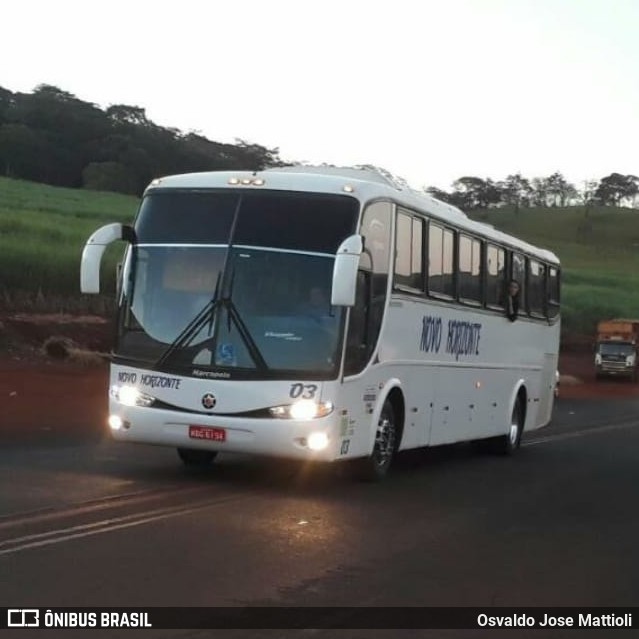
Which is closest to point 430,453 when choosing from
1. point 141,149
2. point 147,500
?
point 147,500

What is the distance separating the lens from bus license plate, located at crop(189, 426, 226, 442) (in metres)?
12.5

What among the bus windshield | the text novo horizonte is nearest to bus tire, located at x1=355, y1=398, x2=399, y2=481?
the text novo horizonte

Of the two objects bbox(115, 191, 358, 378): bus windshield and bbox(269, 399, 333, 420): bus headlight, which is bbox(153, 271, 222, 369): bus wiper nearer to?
bbox(115, 191, 358, 378): bus windshield

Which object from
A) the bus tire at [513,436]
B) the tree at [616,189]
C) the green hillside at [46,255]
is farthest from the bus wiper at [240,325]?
the tree at [616,189]

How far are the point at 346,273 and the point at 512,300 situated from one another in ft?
25.9

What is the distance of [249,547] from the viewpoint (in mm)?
9695

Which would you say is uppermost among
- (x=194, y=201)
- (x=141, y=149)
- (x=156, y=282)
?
(x=141, y=149)

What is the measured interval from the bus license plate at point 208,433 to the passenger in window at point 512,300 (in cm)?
784

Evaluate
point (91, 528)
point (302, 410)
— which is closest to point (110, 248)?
point (302, 410)

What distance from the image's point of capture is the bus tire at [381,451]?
14.0 m

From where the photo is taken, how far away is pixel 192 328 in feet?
41.7

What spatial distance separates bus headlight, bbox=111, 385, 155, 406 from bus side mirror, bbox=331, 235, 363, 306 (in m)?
2.27

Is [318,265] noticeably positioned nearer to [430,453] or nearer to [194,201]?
[194,201]

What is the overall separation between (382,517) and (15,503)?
134 inches
